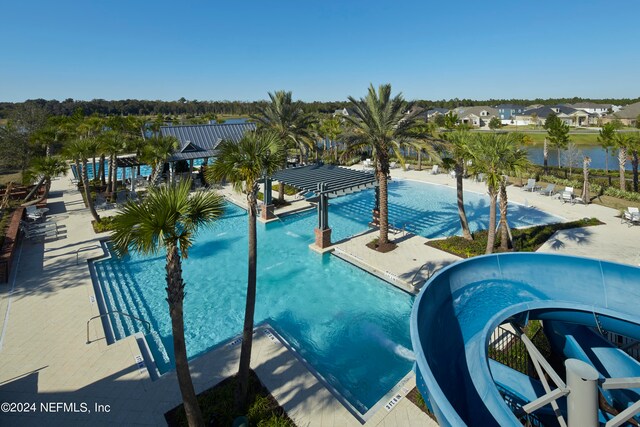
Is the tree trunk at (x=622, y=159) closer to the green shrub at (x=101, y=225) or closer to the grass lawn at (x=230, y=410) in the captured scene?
the grass lawn at (x=230, y=410)

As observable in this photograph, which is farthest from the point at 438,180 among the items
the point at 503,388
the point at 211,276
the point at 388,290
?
the point at 503,388

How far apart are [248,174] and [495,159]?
11120 millimetres

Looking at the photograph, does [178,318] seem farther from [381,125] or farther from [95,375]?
[381,125]

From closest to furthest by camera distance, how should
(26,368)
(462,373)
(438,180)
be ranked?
(462,373) < (26,368) < (438,180)

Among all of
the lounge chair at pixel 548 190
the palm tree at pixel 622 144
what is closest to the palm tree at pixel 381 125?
the lounge chair at pixel 548 190

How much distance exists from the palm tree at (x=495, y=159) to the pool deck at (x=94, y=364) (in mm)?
3576

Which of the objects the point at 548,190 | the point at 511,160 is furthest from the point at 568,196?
the point at 511,160

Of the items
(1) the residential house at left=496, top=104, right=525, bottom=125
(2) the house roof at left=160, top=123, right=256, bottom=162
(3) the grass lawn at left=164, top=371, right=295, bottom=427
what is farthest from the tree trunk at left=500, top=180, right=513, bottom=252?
(1) the residential house at left=496, top=104, right=525, bottom=125

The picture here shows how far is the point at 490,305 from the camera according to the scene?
790cm

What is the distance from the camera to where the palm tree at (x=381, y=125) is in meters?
15.8

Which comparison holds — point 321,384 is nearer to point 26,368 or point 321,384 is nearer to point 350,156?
point 26,368

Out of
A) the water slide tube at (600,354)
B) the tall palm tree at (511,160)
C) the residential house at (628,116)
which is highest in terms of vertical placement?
the residential house at (628,116)

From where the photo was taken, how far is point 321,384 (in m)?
8.95

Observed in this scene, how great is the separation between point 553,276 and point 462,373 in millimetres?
3740
